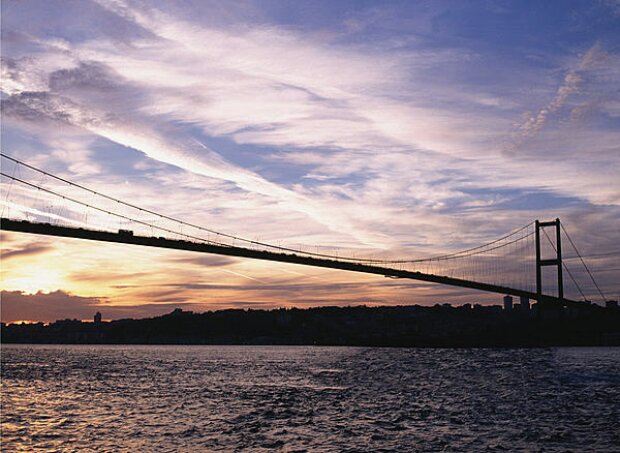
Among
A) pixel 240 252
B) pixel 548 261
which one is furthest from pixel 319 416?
pixel 548 261

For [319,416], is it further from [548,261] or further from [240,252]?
[548,261]

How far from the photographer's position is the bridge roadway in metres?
43.3

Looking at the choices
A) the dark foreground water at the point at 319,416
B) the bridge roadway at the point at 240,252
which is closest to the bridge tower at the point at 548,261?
the bridge roadway at the point at 240,252

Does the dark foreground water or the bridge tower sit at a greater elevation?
the bridge tower

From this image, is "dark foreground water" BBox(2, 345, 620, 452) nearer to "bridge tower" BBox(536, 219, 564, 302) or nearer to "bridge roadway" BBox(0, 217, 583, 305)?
"bridge roadway" BBox(0, 217, 583, 305)

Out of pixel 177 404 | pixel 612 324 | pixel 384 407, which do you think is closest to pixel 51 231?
pixel 177 404

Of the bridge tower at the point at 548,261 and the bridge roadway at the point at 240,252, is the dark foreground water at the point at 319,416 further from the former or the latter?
the bridge tower at the point at 548,261

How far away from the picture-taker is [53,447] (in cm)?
1947

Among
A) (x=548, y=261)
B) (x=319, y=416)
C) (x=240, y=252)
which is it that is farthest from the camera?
(x=548, y=261)

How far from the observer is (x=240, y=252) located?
60781 millimetres

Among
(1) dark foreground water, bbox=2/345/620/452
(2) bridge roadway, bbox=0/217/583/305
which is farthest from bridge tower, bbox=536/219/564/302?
(1) dark foreground water, bbox=2/345/620/452

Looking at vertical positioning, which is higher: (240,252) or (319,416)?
(240,252)

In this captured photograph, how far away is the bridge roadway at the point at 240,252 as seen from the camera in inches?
1704

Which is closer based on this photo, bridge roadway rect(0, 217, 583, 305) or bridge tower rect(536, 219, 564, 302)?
bridge roadway rect(0, 217, 583, 305)
